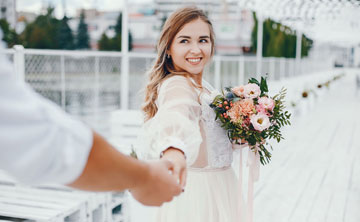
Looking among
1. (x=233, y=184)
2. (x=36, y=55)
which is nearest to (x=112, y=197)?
(x=233, y=184)

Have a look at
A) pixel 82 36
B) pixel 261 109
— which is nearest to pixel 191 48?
pixel 261 109

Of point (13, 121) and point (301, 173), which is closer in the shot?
point (13, 121)

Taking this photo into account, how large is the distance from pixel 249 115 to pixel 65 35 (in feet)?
152

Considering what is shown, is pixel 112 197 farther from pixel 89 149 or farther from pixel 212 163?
pixel 89 149

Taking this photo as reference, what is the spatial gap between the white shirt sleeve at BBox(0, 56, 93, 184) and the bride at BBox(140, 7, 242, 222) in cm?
82

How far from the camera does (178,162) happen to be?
3.87 ft

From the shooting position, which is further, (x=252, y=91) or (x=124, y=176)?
(x=252, y=91)

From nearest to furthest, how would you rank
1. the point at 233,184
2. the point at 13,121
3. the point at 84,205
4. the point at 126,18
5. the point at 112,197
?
the point at 13,121 < the point at 233,184 < the point at 84,205 < the point at 112,197 < the point at 126,18

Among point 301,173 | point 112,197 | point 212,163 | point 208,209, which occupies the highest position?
point 212,163

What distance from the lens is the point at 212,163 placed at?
5.84ft

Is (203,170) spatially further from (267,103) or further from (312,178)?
(312,178)

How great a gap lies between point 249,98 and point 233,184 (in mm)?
367

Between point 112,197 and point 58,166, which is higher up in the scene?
point 58,166

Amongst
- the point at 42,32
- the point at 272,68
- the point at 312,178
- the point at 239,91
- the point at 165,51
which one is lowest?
the point at 312,178
